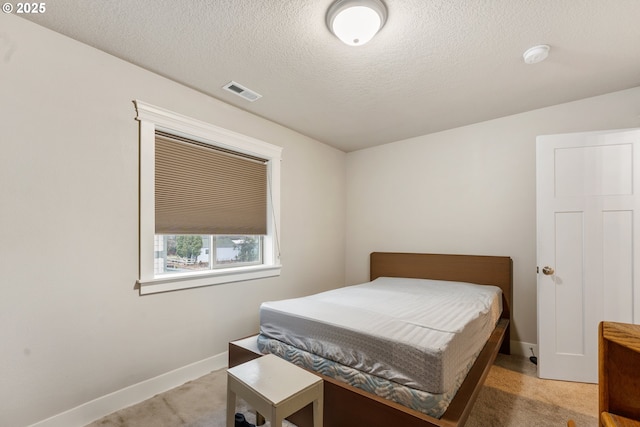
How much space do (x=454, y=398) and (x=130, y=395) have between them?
2119 millimetres

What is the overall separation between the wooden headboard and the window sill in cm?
144

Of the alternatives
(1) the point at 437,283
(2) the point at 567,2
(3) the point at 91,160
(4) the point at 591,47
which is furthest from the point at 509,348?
(3) the point at 91,160

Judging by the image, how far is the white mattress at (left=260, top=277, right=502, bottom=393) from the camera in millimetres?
1375

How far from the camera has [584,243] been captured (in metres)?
2.34

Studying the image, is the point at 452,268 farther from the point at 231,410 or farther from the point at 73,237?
the point at 73,237

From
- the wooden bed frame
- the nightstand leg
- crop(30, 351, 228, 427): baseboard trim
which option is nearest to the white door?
the wooden bed frame

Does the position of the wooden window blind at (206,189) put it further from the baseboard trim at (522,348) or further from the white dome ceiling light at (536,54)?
the baseboard trim at (522,348)

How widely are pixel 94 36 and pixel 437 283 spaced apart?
3554 millimetres

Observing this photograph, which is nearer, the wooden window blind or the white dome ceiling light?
the white dome ceiling light

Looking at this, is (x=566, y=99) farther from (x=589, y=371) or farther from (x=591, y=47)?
(x=589, y=371)

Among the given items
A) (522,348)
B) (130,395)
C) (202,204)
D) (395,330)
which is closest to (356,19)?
(395,330)

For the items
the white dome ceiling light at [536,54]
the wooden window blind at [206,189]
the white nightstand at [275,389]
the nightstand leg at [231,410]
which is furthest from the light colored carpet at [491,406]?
the white dome ceiling light at [536,54]

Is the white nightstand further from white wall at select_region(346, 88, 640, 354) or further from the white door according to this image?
white wall at select_region(346, 88, 640, 354)

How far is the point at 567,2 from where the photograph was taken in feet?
5.06
